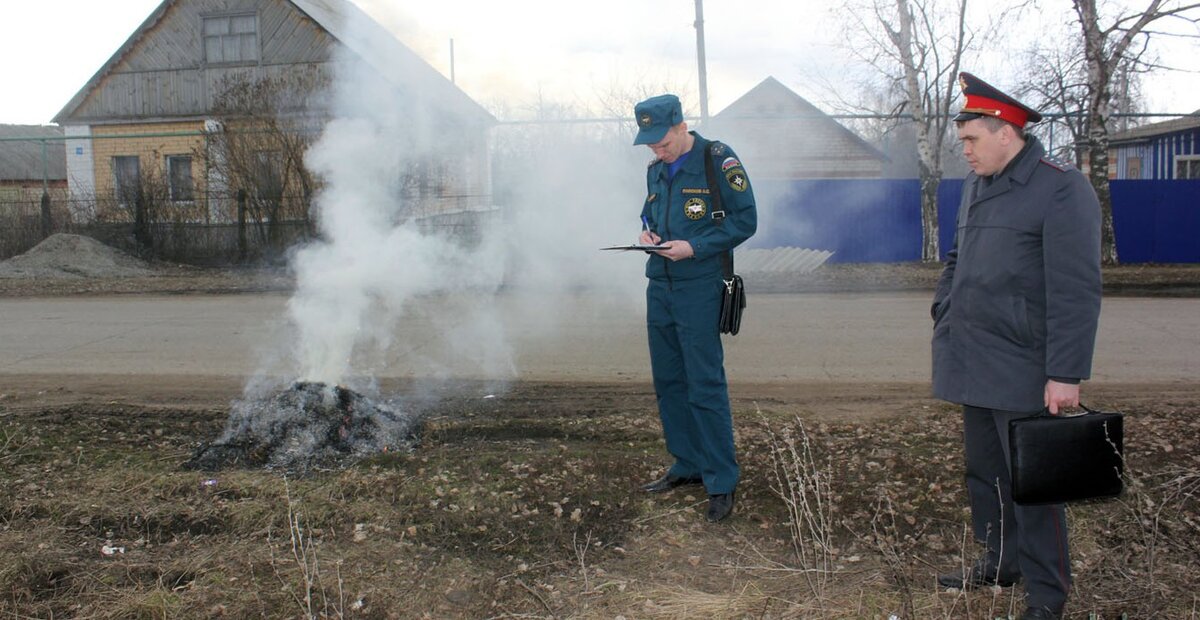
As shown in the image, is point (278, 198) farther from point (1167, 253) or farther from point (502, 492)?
point (1167, 253)

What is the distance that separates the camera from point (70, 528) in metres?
4.14

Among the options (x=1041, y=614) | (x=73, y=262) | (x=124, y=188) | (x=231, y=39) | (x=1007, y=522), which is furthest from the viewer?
(x=231, y=39)

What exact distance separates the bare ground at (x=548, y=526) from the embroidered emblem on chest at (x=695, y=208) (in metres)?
Answer: 1.07

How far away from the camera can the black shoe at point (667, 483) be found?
14.7 feet

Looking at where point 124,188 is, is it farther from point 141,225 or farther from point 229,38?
point 229,38

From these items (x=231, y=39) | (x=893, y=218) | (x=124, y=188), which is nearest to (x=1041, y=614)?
(x=893, y=218)

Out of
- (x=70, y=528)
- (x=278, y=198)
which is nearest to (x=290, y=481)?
(x=70, y=528)

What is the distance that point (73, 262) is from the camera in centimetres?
1639

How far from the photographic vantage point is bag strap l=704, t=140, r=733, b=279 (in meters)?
4.12

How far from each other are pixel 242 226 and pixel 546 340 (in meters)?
10.0

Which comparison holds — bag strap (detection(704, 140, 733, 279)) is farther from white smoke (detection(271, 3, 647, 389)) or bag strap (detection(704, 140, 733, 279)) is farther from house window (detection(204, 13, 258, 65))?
house window (detection(204, 13, 258, 65))

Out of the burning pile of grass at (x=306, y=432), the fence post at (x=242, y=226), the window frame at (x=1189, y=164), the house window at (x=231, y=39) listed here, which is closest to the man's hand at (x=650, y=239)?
the burning pile of grass at (x=306, y=432)

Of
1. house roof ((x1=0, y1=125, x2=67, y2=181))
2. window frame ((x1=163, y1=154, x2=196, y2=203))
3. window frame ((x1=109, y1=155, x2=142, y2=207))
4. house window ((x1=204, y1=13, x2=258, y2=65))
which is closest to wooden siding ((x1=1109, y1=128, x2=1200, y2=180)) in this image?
house window ((x1=204, y1=13, x2=258, y2=65))

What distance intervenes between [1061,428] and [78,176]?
22.7 m
